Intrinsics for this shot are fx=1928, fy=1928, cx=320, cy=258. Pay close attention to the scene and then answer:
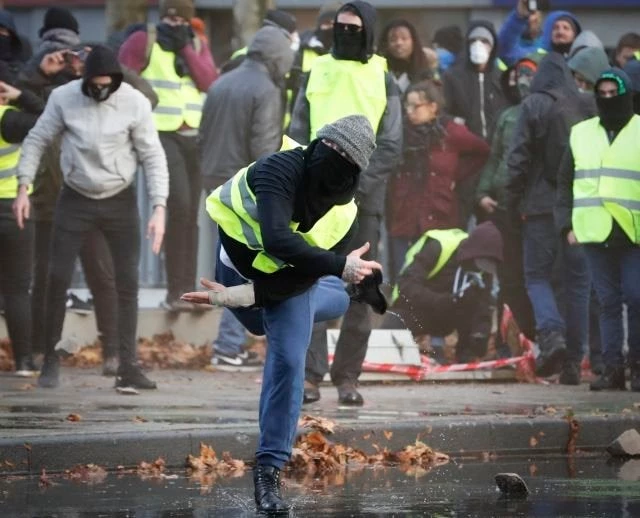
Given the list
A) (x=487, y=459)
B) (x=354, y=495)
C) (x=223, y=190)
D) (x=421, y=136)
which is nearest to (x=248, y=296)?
(x=223, y=190)

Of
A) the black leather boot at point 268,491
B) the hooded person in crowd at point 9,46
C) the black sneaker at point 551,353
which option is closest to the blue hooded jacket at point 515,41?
the black sneaker at point 551,353

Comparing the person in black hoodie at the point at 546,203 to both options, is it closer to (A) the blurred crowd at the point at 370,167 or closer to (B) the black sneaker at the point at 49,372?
(A) the blurred crowd at the point at 370,167

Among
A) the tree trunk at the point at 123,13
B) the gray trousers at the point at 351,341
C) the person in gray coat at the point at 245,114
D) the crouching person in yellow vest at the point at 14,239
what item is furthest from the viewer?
the tree trunk at the point at 123,13

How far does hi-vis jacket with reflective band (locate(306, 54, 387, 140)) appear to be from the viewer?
11703 mm

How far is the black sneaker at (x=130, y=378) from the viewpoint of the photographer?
12.6 meters

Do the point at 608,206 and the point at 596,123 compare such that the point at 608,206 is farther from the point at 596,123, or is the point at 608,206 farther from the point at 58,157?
the point at 58,157

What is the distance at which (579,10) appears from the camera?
26.6 metres

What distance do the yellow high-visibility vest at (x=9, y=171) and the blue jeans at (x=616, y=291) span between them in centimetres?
→ 404

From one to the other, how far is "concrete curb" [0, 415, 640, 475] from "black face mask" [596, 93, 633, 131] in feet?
9.03

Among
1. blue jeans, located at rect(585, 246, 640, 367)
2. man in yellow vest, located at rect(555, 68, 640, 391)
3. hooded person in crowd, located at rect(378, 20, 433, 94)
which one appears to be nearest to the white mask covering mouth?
hooded person in crowd, located at rect(378, 20, 433, 94)

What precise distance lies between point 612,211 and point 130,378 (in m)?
3.53

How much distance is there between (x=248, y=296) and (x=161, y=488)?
4.09ft

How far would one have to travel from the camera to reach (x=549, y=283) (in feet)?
48.4

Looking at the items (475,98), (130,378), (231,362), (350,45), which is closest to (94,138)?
(130,378)
